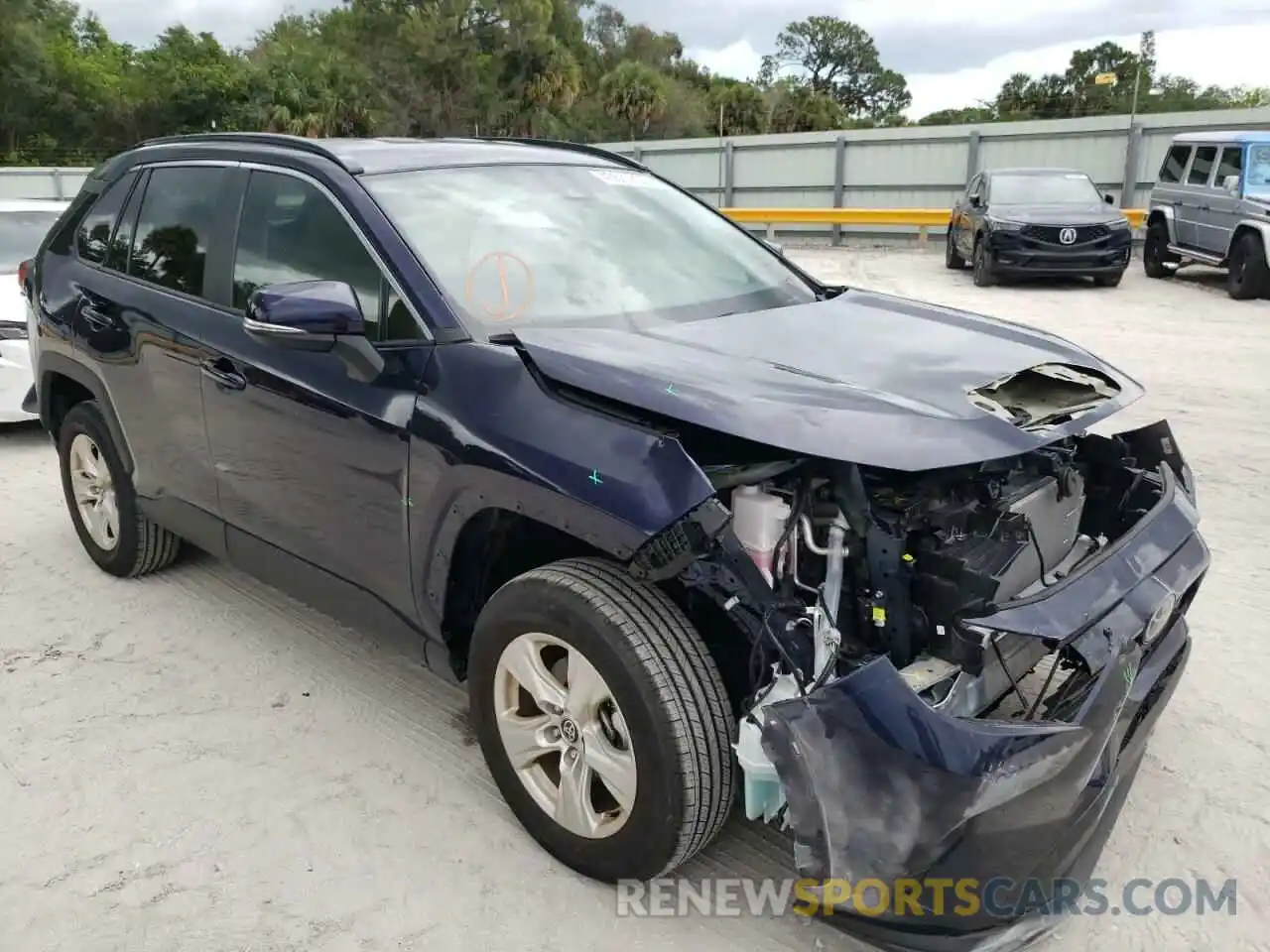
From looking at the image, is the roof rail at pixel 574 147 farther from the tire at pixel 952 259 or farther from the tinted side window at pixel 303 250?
the tire at pixel 952 259

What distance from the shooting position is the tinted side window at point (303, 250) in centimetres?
300

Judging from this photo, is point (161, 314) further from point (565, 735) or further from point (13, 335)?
point (13, 335)

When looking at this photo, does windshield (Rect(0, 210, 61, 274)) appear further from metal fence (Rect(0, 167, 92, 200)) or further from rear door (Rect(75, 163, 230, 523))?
metal fence (Rect(0, 167, 92, 200))

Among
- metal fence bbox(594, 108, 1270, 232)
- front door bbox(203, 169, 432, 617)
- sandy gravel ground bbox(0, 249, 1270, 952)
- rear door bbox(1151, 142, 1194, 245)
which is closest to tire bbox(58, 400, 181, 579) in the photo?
sandy gravel ground bbox(0, 249, 1270, 952)

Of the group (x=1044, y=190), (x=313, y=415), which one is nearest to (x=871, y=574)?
(x=313, y=415)

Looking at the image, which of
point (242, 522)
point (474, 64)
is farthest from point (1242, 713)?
point (474, 64)

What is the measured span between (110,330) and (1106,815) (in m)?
3.84

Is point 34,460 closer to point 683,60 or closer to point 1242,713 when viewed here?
point 1242,713

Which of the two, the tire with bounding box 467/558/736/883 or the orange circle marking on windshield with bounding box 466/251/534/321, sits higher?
the orange circle marking on windshield with bounding box 466/251/534/321

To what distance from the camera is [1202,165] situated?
527 inches

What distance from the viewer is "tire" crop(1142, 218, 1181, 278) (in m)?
14.5

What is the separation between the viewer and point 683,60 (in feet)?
236

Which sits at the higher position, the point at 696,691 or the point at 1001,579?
the point at 1001,579

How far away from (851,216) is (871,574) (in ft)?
61.5
